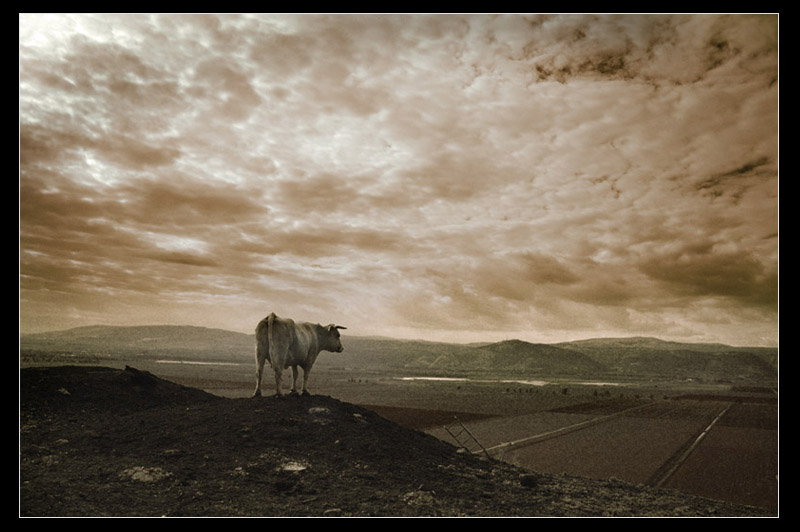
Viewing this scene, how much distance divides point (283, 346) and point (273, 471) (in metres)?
5.62

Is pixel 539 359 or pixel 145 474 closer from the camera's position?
pixel 145 474

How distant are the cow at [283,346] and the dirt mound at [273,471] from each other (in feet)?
4.74

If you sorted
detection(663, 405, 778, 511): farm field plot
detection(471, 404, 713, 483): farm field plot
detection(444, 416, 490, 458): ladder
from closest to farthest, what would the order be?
1. detection(663, 405, 778, 511): farm field plot
2. detection(471, 404, 713, 483): farm field plot
3. detection(444, 416, 490, 458): ladder

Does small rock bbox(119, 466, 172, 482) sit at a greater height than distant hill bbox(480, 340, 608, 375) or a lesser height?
greater

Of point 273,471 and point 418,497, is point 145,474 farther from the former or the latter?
point 418,497

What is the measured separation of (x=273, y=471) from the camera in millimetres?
11078

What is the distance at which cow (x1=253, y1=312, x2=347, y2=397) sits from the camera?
1600 centimetres

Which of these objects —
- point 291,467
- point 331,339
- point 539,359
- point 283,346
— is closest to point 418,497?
point 291,467

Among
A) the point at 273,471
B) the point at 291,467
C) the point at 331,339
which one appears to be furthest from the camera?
the point at 331,339

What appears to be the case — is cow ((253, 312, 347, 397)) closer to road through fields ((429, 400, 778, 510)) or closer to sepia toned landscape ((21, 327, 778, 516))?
sepia toned landscape ((21, 327, 778, 516))

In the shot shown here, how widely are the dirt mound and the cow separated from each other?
1.45 m

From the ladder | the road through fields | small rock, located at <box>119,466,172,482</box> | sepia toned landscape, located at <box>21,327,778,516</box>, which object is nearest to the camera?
sepia toned landscape, located at <box>21,327,778,516</box>

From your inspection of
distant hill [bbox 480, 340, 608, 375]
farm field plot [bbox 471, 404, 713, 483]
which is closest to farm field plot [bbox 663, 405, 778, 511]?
farm field plot [bbox 471, 404, 713, 483]

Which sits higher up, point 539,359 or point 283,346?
point 283,346
